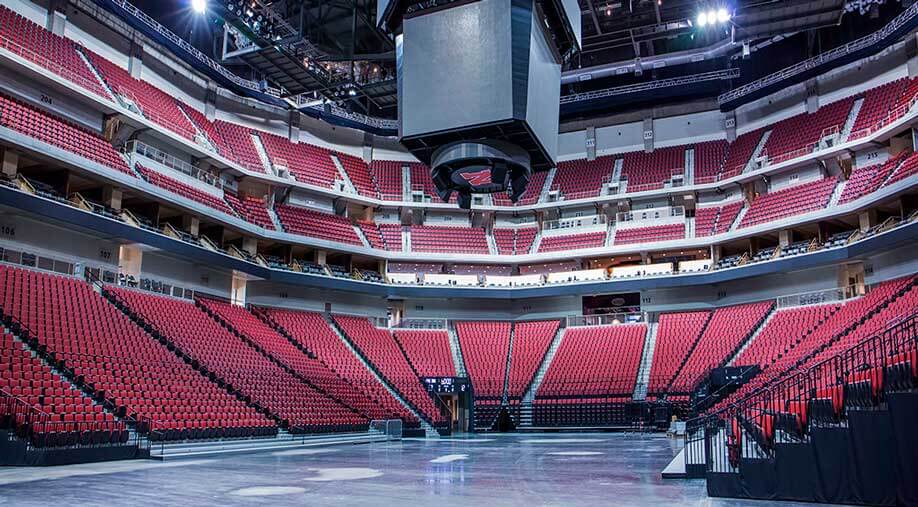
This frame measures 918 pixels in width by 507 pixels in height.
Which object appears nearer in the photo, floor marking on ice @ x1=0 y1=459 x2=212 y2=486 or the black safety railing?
the black safety railing

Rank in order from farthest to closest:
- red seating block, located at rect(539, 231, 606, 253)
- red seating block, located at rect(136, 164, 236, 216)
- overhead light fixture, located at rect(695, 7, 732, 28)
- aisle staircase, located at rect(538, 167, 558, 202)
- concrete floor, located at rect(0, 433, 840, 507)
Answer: aisle staircase, located at rect(538, 167, 558, 202), red seating block, located at rect(539, 231, 606, 253), overhead light fixture, located at rect(695, 7, 732, 28), red seating block, located at rect(136, 164, 236, 216), concrete floor, located at rect(0, 433, 840, 507)

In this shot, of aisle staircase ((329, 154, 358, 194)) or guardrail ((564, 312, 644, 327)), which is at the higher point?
aisle staircase ((329, 154, 358, 194))

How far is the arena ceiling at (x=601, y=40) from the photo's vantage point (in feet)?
94.0

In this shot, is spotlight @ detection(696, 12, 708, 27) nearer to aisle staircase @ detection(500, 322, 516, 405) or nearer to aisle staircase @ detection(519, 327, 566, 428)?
aisle staircase @ detection(519, 327, 566, 428)

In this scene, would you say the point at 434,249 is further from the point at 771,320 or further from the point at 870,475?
the point at 870,475

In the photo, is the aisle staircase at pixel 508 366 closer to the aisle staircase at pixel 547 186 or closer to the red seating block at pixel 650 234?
the red seating block at pixel 650 234

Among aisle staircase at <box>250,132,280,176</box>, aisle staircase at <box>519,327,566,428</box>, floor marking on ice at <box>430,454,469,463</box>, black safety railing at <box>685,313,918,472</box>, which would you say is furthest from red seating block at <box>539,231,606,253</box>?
black safety railing at <box>685,313,918,472</box>

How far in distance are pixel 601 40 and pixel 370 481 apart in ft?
96.0

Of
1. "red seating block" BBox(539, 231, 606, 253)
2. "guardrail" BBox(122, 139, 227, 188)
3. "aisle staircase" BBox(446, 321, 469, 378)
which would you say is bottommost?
"aisle staircase" BBox(446, 321, 469, 378)

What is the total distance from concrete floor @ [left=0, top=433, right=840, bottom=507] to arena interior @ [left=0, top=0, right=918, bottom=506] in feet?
0.43

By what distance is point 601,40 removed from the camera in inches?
1403

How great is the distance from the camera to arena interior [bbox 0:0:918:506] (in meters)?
12.5

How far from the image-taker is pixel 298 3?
107ft

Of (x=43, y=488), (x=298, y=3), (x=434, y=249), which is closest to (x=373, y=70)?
(x=298, y=3)
